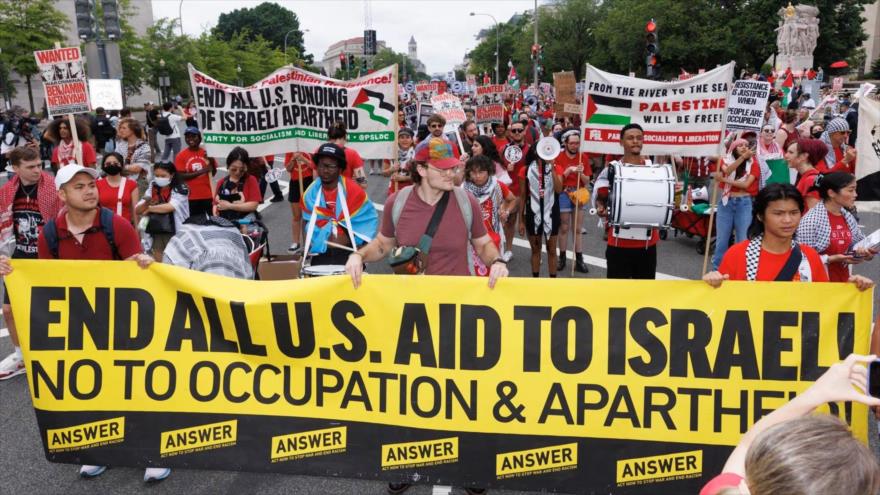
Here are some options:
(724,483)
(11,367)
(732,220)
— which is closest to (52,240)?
(11,367)

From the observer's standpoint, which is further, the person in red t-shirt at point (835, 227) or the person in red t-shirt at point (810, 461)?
the person in red t-shirt at point (835, 227)

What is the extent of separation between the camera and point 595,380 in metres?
3.49

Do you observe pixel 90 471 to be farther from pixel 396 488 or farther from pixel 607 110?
pixel 607 110

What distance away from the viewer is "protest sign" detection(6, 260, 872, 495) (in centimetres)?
344

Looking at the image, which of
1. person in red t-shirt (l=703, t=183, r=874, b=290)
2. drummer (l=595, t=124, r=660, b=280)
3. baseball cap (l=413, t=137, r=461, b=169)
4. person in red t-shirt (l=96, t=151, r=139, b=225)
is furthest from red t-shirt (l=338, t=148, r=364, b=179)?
person in red t-shirt (l=703, t=183, r=874, b=290)

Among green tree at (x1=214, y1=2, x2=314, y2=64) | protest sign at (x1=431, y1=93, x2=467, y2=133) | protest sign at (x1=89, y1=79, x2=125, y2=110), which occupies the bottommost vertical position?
protest sign at (x1=431, y1=93, x2=467, y2=133)

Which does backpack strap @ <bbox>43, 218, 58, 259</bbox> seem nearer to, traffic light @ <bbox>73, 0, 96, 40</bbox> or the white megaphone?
the white megaphone

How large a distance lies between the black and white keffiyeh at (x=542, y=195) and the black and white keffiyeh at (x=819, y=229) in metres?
3.52

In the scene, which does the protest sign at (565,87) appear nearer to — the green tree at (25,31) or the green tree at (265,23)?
the green tree at (25,31)

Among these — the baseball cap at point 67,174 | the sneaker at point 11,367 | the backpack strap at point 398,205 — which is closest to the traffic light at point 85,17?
the sneaker at point 11,367

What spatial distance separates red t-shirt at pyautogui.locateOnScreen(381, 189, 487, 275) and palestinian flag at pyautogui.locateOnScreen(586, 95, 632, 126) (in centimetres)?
318

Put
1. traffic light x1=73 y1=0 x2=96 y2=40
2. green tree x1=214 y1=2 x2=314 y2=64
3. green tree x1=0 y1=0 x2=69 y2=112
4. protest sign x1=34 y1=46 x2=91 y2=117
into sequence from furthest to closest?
green tree x1=214 y1=2 x2=314 y2=64 → green tree x1=0 y1=0 x2=69 y2=112 → traffic light x1=73 y1=0 x2=96 y2=40 → protest sign x1=34 y1=46 x2=91 y2=117

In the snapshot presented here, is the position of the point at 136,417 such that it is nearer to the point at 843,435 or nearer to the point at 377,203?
the point at 843,435

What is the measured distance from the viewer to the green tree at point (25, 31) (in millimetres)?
37147
